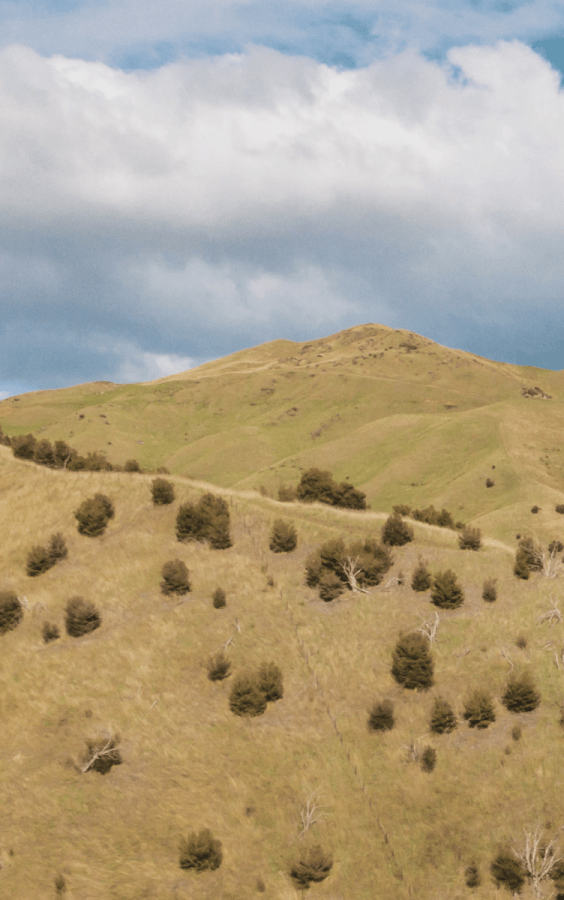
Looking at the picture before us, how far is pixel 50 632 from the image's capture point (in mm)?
28859

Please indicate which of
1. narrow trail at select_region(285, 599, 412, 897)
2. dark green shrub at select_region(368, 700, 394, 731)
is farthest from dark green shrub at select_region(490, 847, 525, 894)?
dark green shrub at select_region(368, 700, 394, 731)

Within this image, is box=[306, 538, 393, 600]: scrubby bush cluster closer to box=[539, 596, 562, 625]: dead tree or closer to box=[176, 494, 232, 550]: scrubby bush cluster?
box=[176, 494, 232, 550]: scrubby bush cluster

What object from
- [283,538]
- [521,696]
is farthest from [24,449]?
[521,696]

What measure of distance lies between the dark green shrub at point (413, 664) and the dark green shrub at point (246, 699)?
6773 mm

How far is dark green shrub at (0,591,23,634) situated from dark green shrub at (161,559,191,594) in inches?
317

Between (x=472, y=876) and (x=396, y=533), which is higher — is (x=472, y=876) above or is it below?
below

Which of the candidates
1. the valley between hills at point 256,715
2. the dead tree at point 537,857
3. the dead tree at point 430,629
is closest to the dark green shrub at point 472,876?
the valley between hills at point 256,715

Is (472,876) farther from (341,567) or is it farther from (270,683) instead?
(341,567)

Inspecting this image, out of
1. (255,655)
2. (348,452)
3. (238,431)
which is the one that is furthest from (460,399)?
(255,655)

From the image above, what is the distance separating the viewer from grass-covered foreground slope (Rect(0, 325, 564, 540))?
92.2 meters

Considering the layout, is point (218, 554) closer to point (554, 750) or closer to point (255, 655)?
point (255, 655)

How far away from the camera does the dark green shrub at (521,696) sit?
23.6m

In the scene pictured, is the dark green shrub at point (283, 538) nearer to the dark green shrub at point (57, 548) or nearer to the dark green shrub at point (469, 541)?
the dark green shrub at point (469, 541)

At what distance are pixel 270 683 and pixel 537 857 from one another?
12.1 meters
